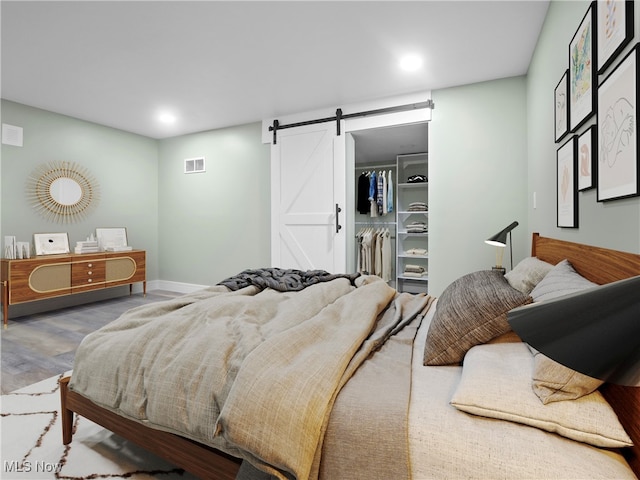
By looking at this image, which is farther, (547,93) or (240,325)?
(547,93)

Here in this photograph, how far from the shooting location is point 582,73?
1521 millimetres

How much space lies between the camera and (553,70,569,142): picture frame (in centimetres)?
181

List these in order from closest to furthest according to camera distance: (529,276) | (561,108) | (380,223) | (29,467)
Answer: (29,467) → (529,276) → (561,108) → (380,223)

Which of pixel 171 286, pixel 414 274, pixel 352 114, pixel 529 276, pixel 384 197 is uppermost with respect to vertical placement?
pixel 352 114

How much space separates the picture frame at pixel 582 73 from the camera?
1.40 m

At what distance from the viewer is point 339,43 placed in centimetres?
271

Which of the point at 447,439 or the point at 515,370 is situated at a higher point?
the point at 515,370

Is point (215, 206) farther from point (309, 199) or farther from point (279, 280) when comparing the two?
point (279, 280)

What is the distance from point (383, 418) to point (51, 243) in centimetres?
491

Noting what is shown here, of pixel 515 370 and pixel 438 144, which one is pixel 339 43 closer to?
pixel 438 144

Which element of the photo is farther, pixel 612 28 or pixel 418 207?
pixel 418 207

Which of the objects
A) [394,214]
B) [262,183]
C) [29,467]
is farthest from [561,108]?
[262,183]

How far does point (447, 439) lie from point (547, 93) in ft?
8.26

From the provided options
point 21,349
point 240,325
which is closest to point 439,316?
point 240,325
